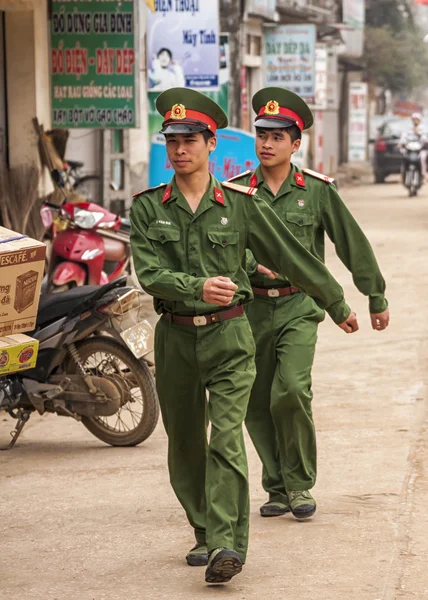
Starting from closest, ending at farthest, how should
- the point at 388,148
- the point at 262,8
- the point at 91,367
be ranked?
the point at 91,367
the point at 262,8
the point at 388,148

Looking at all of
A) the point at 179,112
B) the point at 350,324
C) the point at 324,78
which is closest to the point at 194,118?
the point at 179,112

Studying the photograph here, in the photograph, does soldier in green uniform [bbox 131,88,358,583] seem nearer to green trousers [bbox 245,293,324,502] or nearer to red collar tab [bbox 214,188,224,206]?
red collar tab [bbox 214,188,224,206]

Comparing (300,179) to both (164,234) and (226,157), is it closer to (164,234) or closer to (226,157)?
(164,234)

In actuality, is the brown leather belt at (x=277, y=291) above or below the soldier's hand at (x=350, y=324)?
above

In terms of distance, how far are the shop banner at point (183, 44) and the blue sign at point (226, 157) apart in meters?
1.15

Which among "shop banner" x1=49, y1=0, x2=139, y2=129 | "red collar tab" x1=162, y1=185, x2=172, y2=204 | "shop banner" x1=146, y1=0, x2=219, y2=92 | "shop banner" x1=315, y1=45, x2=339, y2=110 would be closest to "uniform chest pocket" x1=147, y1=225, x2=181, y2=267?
"red collar tab" x1=162, y1=185, x2=172, y2=204

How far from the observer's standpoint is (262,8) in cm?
2703

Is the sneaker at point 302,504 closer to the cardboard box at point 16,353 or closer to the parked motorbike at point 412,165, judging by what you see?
the cardboard box at point 16,353

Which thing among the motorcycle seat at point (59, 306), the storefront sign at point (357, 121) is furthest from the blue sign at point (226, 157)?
the storefront sign at point (357, 121)

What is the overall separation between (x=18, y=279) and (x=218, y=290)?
1.13 meters

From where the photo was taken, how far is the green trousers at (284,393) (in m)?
5.70

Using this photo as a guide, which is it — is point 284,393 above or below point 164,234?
below

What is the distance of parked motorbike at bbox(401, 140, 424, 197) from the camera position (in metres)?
28.4

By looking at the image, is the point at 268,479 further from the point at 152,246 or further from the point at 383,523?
the point at 152,246
